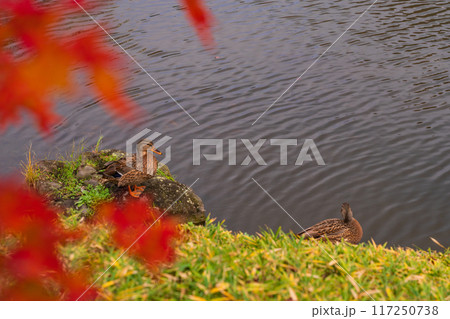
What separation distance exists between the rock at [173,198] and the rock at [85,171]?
2.81 ft

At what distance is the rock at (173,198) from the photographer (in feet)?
20.4

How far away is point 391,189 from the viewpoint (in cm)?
726

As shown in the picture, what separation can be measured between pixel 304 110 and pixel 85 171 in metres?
4.92

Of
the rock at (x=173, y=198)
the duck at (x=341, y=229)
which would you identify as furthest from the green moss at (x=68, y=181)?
the duck at (x=341, y=229)

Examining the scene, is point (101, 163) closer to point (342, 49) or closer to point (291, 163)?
point (291, 163)

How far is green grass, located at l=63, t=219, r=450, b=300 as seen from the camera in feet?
9.71

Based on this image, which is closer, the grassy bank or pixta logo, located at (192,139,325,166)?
the grassy bank

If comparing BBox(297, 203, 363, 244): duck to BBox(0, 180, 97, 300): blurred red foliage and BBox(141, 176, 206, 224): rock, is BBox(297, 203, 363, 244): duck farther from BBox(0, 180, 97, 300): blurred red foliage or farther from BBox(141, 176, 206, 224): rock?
BBox(0, 180, 97, 300): blurred red foliage

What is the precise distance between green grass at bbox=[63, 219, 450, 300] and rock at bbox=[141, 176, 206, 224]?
2.53 metres

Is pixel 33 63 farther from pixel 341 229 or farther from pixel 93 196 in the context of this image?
pixel 341 229

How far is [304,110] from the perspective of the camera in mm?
9812

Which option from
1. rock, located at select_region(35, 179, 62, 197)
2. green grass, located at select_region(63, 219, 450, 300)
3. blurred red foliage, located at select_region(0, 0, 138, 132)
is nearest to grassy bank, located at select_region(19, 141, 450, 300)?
green grass, located at select_region(63, 219, 450, 300)

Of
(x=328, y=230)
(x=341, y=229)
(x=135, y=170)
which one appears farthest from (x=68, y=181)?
(x=341, y=229)

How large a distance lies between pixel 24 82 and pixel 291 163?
19.6 feet
